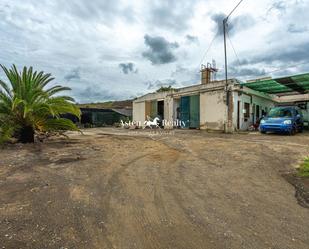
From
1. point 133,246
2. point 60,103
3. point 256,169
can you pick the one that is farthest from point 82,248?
point 60,103

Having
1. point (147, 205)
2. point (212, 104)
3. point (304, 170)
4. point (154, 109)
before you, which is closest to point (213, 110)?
point (212, 104)

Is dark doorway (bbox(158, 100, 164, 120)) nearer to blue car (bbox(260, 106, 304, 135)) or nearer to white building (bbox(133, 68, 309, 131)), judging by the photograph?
white building (bbox(133, 68, 309, 131))

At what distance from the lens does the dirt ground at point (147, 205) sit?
2.45 meters

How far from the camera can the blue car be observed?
12.7 metres

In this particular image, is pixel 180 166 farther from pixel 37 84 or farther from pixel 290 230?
pixel 37 84

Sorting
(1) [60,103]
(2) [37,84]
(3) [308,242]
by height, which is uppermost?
(2) [37,84]

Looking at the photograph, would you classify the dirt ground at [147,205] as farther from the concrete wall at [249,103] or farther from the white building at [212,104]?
the concrete wall at [249,103]

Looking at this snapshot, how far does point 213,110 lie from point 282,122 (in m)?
4.76

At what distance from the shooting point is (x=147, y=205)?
329 cm

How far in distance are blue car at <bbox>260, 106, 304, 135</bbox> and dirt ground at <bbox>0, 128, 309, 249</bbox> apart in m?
7.99

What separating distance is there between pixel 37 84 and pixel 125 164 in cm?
542

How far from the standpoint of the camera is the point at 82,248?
2.28 metres

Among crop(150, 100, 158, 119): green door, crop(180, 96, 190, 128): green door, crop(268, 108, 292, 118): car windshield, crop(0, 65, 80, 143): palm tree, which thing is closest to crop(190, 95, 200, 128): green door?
crop(180, 96, 190, 128): green door

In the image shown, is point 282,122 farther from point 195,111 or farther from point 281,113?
point 195,111
